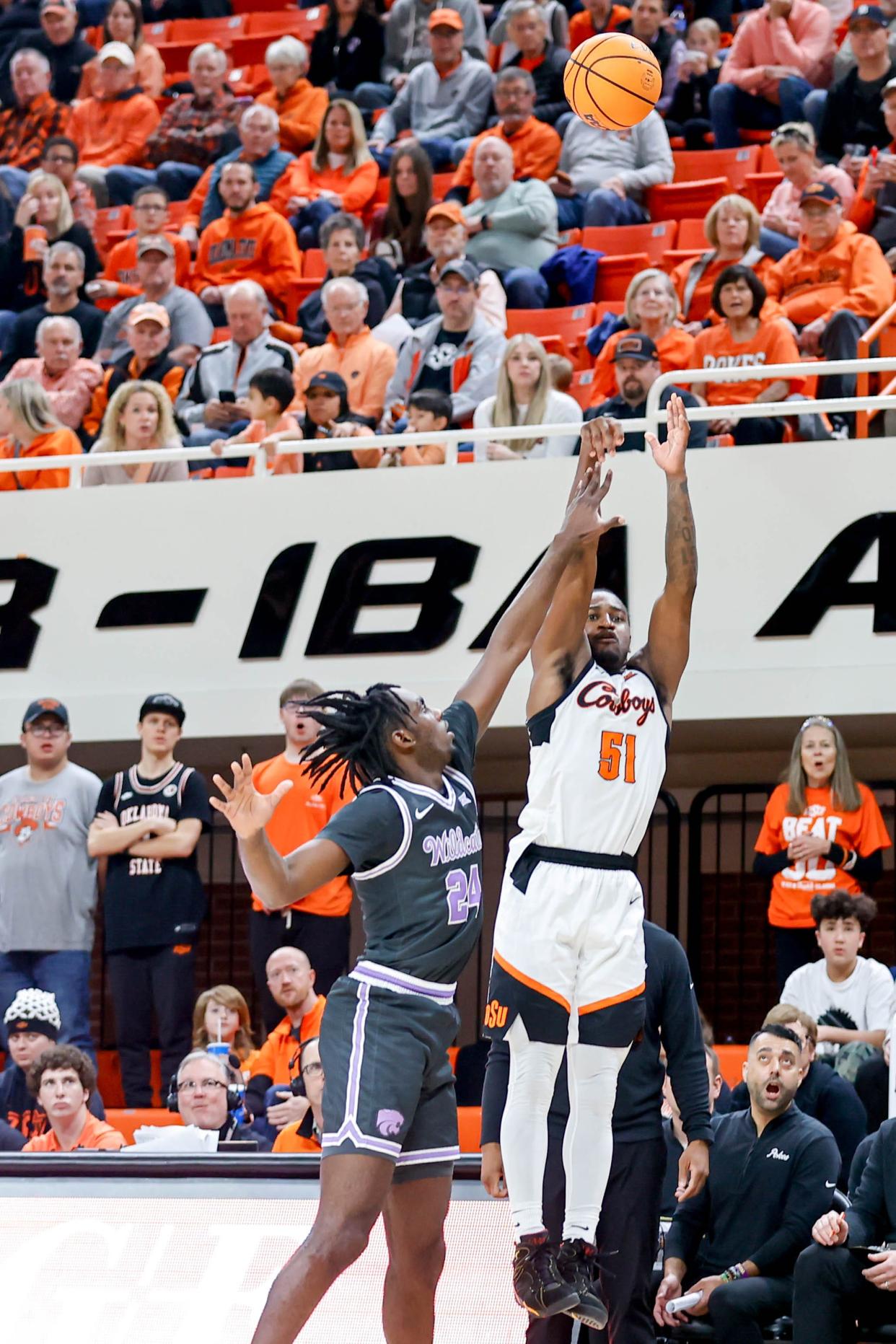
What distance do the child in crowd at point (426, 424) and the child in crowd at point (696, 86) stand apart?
4.03 meters

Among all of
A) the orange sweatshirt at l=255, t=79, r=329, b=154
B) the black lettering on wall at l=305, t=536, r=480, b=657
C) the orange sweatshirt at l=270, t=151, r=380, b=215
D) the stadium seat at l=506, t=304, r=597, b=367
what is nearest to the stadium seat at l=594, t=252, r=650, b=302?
the stadium seat at l=506, t=304, r=597, b=367

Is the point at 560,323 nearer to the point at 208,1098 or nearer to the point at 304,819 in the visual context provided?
the point at 304,819

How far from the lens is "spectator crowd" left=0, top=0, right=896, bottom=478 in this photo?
11.2 meters

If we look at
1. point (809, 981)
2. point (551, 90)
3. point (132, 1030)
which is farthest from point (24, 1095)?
point (551, 90)

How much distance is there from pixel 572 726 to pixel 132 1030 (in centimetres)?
492

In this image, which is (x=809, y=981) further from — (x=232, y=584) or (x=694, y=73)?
(x=694, y=73)

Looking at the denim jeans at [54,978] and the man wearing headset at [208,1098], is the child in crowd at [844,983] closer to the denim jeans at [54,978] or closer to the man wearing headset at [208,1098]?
the man wearing headset at [208,1098]

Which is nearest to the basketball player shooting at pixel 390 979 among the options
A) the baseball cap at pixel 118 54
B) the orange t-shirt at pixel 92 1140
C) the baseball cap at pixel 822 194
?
the orange t-shirt at pixel 92 1140

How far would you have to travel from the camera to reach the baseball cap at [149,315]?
492 inches

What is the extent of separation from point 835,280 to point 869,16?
2185mm

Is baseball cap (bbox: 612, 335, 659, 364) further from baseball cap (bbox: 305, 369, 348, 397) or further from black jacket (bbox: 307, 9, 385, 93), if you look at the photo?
black jacket (bbox: 307, 9, 385, 93)

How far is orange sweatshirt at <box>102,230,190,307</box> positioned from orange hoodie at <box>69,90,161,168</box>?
4.05 feet

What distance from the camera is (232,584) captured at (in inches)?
439

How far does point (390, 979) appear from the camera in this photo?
5203 mm
